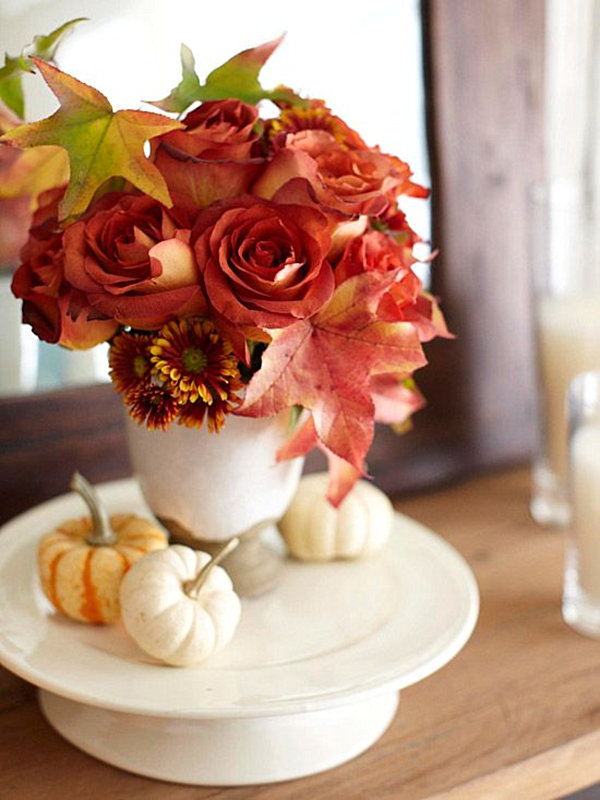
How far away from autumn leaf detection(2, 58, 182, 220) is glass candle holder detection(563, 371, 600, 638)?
15.8 inches

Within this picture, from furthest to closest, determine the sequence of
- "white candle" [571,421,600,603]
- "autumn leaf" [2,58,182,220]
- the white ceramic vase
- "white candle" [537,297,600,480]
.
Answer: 1. "white candle" [537,297,600,480]
2. "white candle" [571,421,600,603]
3. the white ceramic vase
4. "autumn leaf" [2,58,182,220]

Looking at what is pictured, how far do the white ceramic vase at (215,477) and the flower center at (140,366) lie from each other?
7 centimetres

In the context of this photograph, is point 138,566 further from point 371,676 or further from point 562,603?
point 562,603

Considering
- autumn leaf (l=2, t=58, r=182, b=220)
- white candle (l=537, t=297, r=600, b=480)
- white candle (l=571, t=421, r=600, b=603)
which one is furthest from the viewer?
white candle (l=537, t=297, r=600, b=480)

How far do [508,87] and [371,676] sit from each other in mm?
643

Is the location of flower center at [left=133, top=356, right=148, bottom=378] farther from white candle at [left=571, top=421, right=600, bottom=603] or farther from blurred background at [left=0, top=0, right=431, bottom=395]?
white candle at [left=571, top=421, right=600, bottom=603]

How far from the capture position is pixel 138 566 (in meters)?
0.67

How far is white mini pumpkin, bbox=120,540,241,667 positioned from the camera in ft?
2.15

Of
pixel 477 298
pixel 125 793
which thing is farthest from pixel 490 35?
pixel 125 793

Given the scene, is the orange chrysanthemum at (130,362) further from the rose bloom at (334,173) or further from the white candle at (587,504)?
the white candle at (587,504)

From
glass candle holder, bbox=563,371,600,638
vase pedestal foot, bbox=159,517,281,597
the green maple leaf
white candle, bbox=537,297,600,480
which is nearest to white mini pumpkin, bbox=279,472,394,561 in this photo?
vase pedestal foot, bbox=159,517,281,597

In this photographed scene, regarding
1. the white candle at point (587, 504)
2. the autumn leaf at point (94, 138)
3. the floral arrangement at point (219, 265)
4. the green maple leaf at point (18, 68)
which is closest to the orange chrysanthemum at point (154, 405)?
the floral arrangement at point (219, 265)

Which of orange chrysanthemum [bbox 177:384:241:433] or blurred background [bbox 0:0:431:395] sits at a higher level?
blurred background [bbox 0:0:431:395]

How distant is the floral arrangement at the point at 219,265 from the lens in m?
0.60
